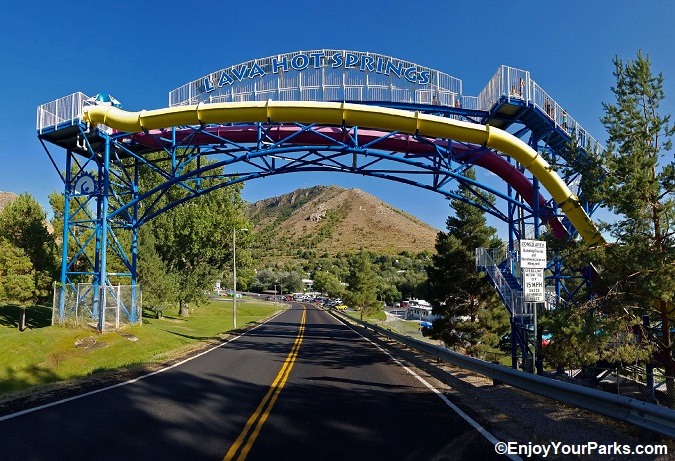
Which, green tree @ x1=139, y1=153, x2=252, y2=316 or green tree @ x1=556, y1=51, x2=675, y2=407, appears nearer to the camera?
green tree @ x1=556, y1=51, x2=675, y2=407

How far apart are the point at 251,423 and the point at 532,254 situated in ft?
20.9

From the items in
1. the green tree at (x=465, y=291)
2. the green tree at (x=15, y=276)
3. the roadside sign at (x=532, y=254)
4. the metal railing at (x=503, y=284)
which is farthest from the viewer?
the green tree at (x=15, y=276)

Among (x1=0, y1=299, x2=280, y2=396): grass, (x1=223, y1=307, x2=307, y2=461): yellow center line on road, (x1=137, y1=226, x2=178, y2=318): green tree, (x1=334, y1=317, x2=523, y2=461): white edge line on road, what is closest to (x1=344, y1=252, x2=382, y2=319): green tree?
(x1=137, y1=226, x2=178, y2=318): green tree

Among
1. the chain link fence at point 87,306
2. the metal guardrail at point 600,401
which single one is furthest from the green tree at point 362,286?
the metal guardrail at point 600,401

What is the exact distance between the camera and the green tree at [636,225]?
30.2 feet

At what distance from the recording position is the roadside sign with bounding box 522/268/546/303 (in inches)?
391

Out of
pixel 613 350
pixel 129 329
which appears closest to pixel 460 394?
pixel 613 350

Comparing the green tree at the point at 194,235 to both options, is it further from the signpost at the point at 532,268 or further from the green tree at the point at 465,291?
the signpost at the point at 532,268

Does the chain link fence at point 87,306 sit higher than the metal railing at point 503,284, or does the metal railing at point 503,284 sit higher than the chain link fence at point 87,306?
the metal railing at point 503,284

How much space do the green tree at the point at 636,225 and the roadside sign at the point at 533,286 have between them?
114 cm

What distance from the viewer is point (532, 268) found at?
10.0 m

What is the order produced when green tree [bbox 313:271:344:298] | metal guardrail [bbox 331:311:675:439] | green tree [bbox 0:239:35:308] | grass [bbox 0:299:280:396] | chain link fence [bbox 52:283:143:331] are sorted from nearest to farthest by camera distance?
metal guardrail [bbox 331:311:675:439] → grass [bbox 0:299:280:396] → chain link fence [bbox 52:283:143:331] → green tree [bbox 0:239:35:308] → green tree [bbox 313:271:344:298]

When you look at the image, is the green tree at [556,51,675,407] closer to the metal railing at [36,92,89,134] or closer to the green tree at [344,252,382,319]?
the metal railing at [36,92,89,134]

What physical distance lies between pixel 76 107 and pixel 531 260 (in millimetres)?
21522
